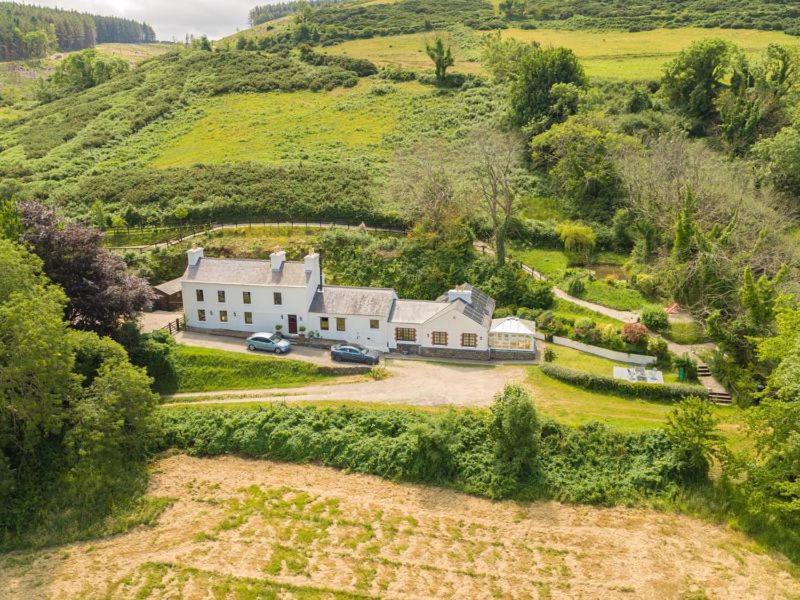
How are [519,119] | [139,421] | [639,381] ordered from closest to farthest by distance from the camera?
[139,421]
[639,381]
[519,119]

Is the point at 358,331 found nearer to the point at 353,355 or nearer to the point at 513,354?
the point at 353,355

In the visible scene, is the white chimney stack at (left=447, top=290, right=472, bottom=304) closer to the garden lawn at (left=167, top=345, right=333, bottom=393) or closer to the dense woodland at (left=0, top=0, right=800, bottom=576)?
the dense woodland at (left=0, top=0, right=800, bottom=576)

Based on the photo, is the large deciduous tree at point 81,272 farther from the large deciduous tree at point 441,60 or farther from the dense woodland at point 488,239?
the large deciduous tree at point 441,60

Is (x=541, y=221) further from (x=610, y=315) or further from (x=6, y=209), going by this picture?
(x=6, y=209)

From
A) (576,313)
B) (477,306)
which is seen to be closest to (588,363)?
(576,313)

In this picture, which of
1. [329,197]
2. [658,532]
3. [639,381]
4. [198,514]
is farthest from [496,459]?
[329,197]

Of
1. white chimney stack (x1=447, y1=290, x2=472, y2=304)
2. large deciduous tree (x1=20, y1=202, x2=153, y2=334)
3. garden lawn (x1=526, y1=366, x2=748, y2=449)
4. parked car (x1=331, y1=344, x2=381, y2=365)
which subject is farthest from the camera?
white chimney stack (x1=447, y1=290, x2=472, y2=304)

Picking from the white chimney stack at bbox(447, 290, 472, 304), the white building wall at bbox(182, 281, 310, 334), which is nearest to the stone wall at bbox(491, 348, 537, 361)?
the white chimney stack at bbox(447, 290, 472, 304)

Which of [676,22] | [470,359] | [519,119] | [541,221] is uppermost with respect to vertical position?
[676,22]
